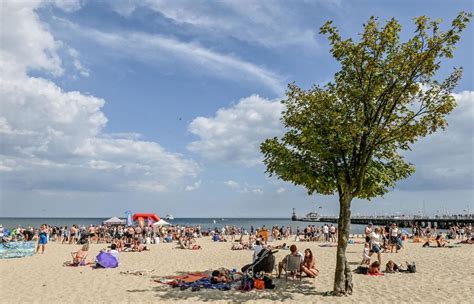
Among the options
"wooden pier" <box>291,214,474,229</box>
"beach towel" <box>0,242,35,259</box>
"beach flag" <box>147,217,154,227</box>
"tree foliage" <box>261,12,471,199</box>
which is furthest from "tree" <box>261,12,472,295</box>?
"wooden pier" <box>291,214,474,229</box>

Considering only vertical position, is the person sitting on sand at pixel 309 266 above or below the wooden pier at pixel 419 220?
below

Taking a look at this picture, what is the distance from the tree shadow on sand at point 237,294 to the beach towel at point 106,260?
4.71 meters

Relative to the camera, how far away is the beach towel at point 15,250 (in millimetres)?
Result: 19475

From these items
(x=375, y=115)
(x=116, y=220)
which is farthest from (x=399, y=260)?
(x=116, y=220)

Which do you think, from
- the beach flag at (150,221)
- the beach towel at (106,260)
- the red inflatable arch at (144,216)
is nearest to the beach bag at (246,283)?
the beach towel at (106,260)

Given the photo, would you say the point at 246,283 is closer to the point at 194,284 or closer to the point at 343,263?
the point at 194,284

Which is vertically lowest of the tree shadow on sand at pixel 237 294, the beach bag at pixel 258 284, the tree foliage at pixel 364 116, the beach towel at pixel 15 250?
the beach towel at pixel 15 250

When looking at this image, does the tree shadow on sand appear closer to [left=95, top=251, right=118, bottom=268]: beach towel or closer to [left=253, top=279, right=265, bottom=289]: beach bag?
[left=253, top=279, right=265, bottom=289]: beach bag

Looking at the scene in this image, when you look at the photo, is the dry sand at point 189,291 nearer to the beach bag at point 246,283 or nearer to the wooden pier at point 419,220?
the beach bag at point 246,283

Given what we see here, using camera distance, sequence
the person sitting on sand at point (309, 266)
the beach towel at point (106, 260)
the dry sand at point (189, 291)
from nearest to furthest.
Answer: the dry sand at point (189, 291) < the person sitting on sand at point (309, 266) < the beach towel at point (106, 260)

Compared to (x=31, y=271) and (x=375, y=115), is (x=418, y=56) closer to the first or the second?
(x=375, y=115)

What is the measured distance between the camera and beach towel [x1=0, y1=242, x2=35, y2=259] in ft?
63.9

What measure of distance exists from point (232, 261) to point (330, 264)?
478cm

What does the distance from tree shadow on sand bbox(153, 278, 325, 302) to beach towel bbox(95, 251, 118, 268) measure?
4710 mm
